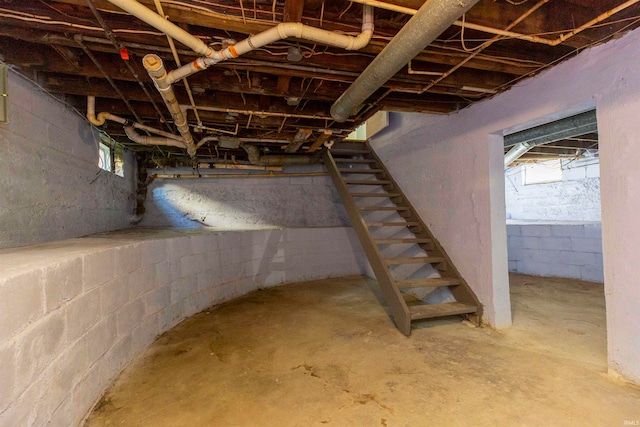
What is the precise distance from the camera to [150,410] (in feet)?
5.14

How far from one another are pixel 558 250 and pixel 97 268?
18.0ft

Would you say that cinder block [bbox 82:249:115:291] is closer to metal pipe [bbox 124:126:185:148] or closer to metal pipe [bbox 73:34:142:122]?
metal pipe [bbox 73:34:142:122]

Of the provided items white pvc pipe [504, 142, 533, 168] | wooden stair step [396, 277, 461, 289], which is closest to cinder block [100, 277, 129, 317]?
wooden stair step [396, 277, 461, 289]

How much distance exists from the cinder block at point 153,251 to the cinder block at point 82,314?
0.61m

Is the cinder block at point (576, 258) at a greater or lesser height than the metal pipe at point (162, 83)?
lesser

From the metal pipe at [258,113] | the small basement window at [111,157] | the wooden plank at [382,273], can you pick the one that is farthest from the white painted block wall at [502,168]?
the small basement window at [111,157]

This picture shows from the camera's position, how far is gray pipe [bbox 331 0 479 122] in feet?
4.25

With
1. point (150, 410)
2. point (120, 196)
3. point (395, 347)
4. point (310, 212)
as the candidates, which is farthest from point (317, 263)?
point (150, 410)

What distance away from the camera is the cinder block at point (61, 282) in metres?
1.26

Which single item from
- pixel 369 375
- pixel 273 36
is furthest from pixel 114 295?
pixel 273 36

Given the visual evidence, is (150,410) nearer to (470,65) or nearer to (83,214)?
(83,214)

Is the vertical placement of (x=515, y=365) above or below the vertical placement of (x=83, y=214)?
below

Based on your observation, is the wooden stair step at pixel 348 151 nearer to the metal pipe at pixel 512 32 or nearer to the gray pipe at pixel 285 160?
the gray pipe at pixel 285 160

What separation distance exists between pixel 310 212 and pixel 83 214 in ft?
10.2
